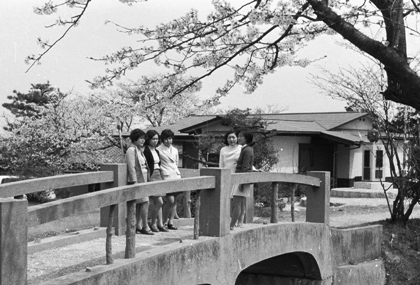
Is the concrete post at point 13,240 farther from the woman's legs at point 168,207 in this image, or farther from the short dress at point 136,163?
the woman's legs at point 168,207

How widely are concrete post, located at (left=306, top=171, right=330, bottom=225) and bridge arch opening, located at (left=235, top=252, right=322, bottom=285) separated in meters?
0.76

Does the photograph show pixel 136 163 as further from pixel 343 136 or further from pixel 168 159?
pixel 343 136

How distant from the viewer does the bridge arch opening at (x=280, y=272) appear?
36.8 feet

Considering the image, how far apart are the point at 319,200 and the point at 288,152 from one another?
1982cm

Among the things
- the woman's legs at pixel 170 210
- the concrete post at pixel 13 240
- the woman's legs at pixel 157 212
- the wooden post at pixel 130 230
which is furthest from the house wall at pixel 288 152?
the concrete post at pixel 13 240

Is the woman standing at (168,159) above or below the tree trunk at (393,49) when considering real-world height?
below

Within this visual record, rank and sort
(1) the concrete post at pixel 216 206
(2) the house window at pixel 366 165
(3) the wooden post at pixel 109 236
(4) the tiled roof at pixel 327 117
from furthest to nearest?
1. (2) the house window at pixel 366 165
2. (4) the tiled roof at pixel 327 117
3. (1) the concrete post at pixel 216 206
4. (3) the wooden post at pixel 109 236

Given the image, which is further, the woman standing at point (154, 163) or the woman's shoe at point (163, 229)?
the woman's shoe at point (163, 229)

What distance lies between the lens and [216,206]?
25.2 ft

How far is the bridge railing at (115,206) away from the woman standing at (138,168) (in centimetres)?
16

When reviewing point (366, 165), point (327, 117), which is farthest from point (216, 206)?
point (327, 117)

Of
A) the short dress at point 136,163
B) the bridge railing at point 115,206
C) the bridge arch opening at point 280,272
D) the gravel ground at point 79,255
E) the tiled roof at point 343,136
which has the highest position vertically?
the tiled roof at point 343,136

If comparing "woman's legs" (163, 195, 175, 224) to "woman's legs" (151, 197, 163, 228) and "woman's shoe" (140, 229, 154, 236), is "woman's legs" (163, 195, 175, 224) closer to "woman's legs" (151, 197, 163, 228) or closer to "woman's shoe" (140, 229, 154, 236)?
"woman's legs" (151, 197, 163, 228)

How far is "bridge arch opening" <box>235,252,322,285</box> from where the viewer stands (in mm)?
11203
